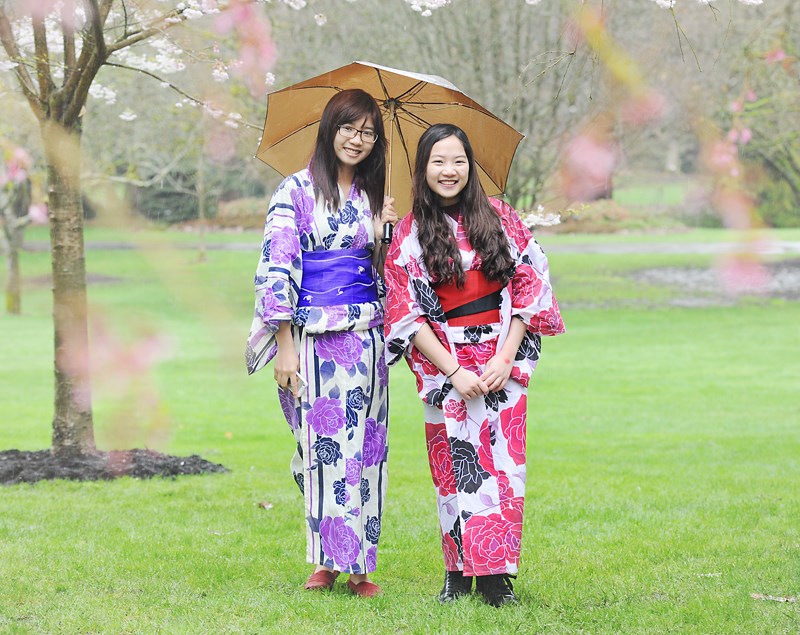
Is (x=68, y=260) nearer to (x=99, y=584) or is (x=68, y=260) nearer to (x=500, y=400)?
(x=99, y=584)

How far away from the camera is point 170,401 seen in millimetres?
11352

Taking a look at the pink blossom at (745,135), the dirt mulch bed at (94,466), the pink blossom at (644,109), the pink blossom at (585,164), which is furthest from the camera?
the pink blossom at (745,135)

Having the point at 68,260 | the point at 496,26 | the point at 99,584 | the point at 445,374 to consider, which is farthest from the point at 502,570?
the point at 496,26

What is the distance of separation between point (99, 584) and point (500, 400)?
5.24 feet

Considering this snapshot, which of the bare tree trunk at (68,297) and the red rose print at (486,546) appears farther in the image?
the bare tree trunk at (68,297)

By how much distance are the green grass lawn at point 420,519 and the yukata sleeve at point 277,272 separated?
0.88m

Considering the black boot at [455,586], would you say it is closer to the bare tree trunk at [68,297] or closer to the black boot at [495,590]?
the black boot at [495,590]

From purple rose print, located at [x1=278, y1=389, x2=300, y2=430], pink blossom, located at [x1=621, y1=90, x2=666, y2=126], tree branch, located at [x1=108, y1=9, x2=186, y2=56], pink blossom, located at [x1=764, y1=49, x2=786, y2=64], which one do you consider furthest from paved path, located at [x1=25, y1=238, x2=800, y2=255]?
purple rose print, located at [x1=278, y1=389, x2=300, y2=430]

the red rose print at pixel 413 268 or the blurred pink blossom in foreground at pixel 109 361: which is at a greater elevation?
the red rose print at pixel 413 268

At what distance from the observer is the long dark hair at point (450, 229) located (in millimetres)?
3393

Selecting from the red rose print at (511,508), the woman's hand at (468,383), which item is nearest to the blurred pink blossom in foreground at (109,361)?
the woman's hand at (468,383)

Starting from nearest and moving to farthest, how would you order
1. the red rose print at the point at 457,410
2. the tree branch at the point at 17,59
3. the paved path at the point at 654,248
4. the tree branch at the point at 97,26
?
1. the red rose print at the point at 457,410
2. the tree branch at the point at 97,26
3. the tree branch at the point at 17,59
4. the paved path at the point at 654,248

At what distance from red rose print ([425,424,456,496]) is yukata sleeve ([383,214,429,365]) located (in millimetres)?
290

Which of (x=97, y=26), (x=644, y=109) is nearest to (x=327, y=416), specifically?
(x=97, y=26)
